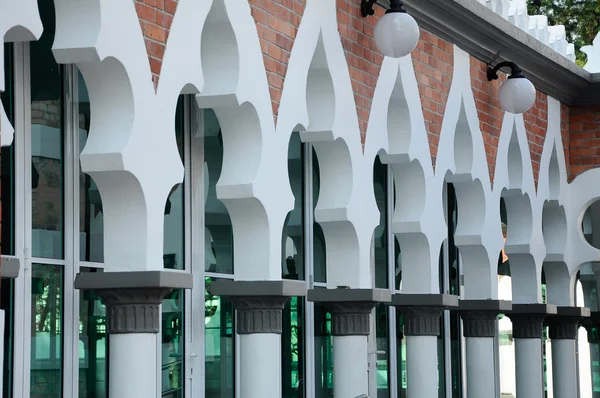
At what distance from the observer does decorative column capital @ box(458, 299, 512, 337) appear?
11734 mm

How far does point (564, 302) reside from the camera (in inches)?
560

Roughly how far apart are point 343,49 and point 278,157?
1.44 m

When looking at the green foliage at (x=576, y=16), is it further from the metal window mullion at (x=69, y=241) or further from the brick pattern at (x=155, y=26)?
the brick pattern at (x=155, y=26)

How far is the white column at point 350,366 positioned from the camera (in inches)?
368

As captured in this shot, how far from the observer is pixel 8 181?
7.21 metres

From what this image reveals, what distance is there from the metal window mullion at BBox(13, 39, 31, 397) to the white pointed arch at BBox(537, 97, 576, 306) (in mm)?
7643

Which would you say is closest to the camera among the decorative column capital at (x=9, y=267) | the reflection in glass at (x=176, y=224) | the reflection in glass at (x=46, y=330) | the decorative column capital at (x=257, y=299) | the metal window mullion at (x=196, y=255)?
the decorative column capital at (x=9, y=267)

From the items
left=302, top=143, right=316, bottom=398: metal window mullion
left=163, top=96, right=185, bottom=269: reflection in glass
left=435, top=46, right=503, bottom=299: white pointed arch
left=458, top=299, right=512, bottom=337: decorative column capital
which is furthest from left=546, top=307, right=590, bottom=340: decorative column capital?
left=163, top=96, right=185, bottom=269: reflection in glass

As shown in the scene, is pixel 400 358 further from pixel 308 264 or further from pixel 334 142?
pixel 334 142

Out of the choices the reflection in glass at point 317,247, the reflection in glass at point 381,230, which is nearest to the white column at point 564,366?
the reflection in glass at point 381,230

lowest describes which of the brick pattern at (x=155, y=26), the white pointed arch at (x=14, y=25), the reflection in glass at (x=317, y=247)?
the reflection in glass at (x=317, y=247)

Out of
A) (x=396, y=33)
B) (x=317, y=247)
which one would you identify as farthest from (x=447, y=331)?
(x=396, y=33)

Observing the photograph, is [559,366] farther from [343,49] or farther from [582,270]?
[343,49]

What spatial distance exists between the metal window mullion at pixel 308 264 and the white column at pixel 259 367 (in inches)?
108
